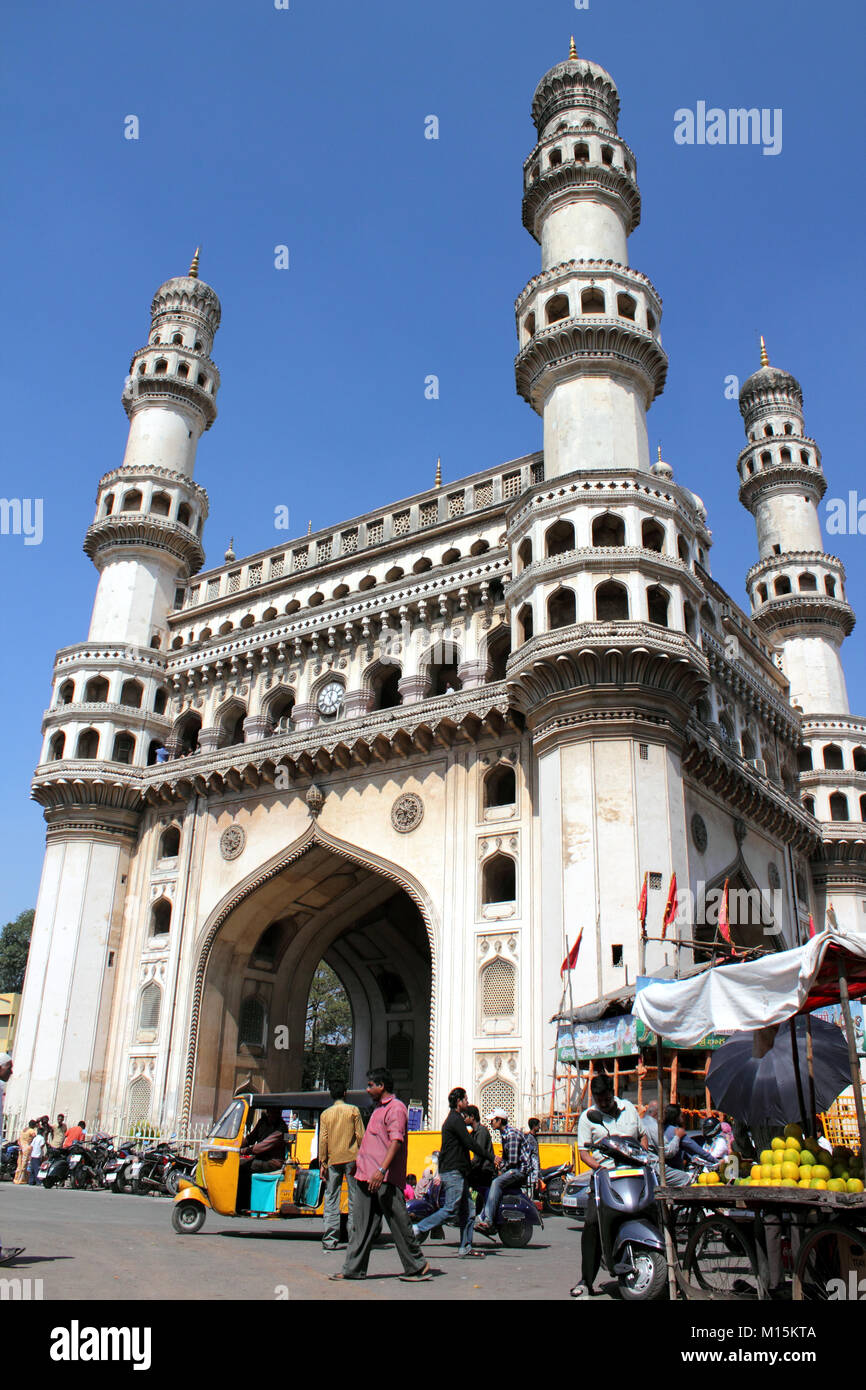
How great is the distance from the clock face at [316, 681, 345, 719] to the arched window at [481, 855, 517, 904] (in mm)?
6622

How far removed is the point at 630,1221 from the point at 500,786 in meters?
17.3

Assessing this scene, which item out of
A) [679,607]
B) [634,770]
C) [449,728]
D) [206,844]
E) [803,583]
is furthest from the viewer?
[803,583]

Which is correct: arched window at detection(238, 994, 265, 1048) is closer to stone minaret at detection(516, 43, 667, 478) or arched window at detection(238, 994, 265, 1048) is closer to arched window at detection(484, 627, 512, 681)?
arched window at detection(484, 627, 512, 681)

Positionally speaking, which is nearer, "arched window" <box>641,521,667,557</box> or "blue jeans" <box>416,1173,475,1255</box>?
"blue jeans" <box>416,1173,475,1255</box>

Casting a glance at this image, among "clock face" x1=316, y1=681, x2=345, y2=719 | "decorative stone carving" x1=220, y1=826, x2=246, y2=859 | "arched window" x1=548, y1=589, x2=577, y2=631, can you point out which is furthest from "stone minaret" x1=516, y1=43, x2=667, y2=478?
"decorative stone carving" x1=220, y1=826, x2=246, y2=859

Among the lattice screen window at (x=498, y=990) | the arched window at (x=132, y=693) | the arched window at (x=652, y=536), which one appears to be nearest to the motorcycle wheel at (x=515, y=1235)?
the lattice screen window at (x=498, y=990)

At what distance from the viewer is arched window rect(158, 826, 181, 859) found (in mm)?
29984

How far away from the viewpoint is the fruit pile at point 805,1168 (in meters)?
6.70

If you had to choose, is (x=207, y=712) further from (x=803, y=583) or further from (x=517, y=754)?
(x=803, y=583)

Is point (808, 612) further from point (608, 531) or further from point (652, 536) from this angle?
point (608, 531)

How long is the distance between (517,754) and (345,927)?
9482mm
